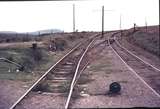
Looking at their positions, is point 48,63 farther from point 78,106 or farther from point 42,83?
point 78,106

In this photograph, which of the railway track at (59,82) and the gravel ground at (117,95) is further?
the railway track at (59,82)

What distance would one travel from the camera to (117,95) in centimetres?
1445

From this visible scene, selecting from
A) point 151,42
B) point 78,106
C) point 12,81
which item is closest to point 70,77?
point 12,81

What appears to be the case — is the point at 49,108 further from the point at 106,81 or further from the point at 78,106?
the point at 106,81

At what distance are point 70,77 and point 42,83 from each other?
2.23 m

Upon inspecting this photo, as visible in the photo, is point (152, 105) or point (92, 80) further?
point (92, 80)

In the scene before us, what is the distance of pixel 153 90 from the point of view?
15.1 metres

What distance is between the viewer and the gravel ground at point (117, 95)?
13.0m

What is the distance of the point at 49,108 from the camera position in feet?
41.3

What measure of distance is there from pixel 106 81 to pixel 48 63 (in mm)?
8294

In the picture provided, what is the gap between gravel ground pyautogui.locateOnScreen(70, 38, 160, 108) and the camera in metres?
13.0

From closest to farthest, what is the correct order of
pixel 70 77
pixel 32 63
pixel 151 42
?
pixel 70 77, pixel 32 63, pixel 151 42

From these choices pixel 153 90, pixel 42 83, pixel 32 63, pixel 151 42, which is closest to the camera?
pixel 153 90

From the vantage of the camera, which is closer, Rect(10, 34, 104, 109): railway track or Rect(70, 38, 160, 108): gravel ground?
Rect(70, 38, 160, 108): gravel ground
